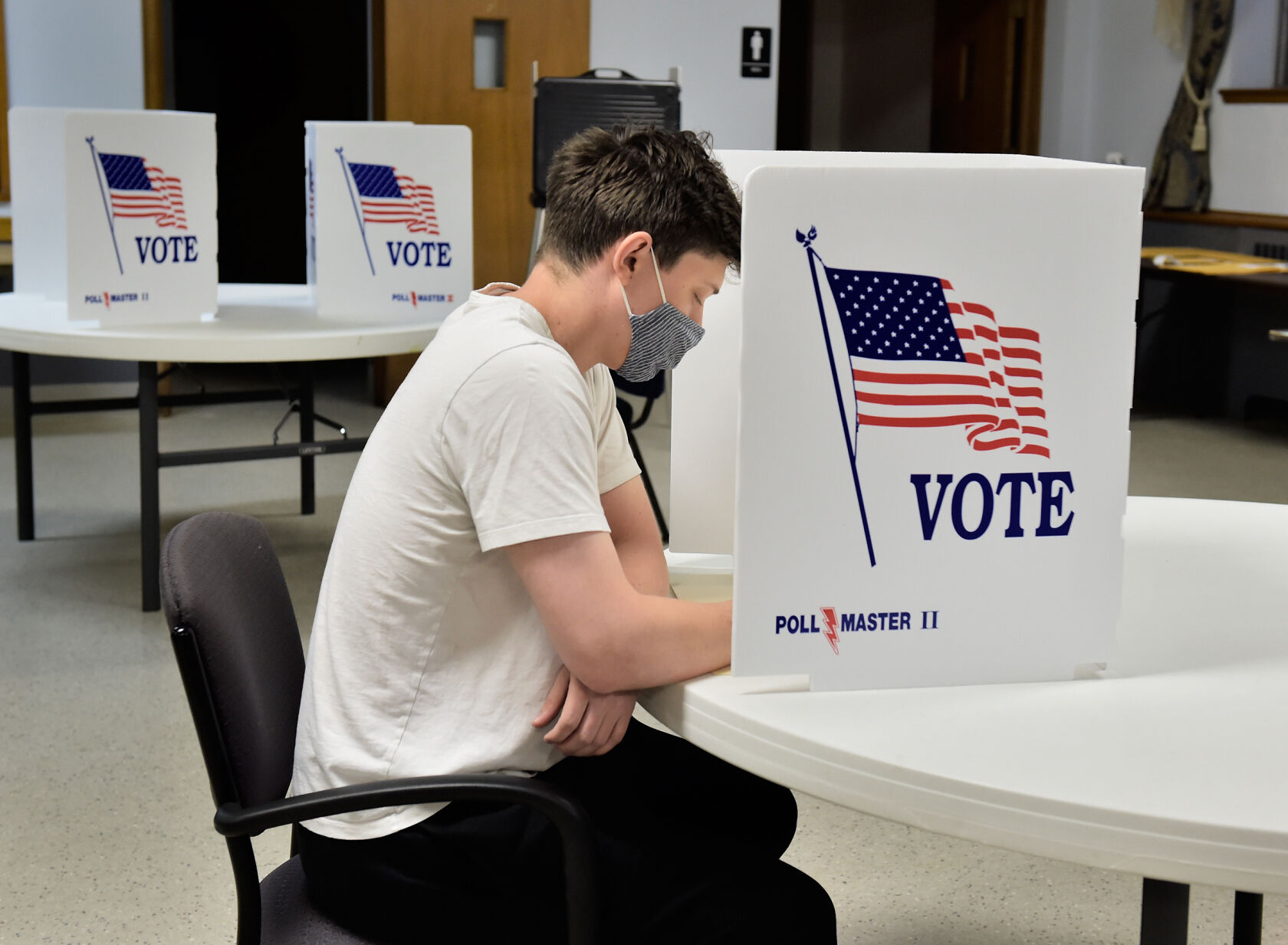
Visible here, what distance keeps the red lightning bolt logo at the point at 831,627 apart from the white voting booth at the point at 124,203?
254cm

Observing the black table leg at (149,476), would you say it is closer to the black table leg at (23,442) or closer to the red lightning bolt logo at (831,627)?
the black table leg at (23,442)

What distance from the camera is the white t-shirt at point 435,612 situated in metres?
1.09

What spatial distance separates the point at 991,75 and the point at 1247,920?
6825 mm

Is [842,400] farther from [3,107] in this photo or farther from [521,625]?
[3,107]

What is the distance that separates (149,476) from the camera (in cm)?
315

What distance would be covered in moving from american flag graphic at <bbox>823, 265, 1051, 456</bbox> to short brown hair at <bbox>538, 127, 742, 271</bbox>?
23 cm

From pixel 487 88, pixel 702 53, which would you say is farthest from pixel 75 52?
pixel 702 53

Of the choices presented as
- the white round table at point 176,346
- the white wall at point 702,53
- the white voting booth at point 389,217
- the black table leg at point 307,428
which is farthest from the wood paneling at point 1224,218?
the black table leg at point 307,428

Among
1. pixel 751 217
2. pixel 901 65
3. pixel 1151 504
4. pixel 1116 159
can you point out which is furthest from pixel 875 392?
pixel 901 65

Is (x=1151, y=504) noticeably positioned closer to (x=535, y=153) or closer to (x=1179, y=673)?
(x=1179, y=673)

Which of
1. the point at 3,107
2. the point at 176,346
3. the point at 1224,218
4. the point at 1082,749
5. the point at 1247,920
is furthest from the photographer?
the point at 1224,218

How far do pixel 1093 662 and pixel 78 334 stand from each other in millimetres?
2557

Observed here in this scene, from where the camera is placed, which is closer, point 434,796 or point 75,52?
point 434,796

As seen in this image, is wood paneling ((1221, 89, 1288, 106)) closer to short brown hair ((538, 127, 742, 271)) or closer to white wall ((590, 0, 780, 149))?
white wall ((590, 0, 780, 149))
